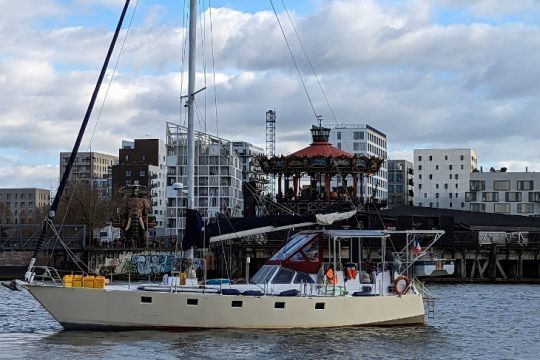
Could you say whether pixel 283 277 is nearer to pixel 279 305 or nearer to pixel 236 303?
pixel 279 305

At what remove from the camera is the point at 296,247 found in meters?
42.8

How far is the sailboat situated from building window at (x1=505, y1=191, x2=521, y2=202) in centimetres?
13359

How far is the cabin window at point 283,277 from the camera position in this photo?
4144cm

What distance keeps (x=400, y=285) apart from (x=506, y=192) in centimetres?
13566

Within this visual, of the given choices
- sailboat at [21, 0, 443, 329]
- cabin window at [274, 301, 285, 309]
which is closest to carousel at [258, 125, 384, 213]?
sailboat at [21, 0, 443, 329]

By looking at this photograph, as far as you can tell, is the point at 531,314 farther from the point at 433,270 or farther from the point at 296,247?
the point at 296,247

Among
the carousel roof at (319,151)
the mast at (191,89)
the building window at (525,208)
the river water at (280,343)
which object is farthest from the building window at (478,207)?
the mast at (191,89)

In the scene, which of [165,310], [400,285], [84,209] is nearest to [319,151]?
[84,209]

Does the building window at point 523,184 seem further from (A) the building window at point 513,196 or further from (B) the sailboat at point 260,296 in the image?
(B) the sailboat at point 260,296

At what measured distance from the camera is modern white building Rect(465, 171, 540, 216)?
A: 171625mm

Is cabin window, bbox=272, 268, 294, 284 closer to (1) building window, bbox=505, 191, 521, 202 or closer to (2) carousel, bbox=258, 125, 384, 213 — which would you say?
(2) carousel, bbox=258, 125, 384, 213

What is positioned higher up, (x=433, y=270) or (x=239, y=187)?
(x=239, y=187)

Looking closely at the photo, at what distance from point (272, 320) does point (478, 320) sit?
15.5 m

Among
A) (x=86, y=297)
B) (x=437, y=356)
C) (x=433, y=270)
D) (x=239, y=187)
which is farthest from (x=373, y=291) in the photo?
(x=239, y=187)
